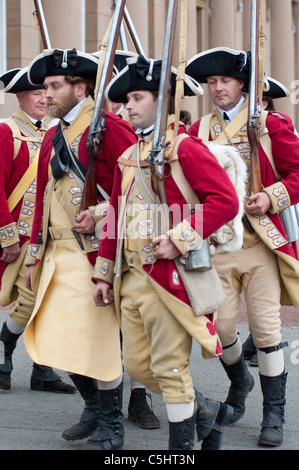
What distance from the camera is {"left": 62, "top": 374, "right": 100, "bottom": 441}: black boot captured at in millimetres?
5078

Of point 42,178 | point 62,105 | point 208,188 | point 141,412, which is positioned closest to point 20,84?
point 42,178

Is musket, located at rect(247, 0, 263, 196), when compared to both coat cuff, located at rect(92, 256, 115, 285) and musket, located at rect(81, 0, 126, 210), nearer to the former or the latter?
musket, located at rect(81, 0, 126, 210)

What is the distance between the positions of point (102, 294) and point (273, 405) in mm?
1230

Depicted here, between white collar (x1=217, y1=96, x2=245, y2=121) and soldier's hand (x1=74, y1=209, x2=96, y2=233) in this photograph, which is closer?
soldier's hand (x1=74, y1=209, x2=96, y2=233)

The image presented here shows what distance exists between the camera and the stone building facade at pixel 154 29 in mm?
14961

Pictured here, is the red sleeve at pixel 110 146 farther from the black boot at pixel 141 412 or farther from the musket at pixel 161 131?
the black boot at pixel 141 412

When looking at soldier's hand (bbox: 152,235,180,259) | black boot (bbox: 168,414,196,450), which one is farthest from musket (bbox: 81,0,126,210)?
black boot (bbox: 168,414,196,450)

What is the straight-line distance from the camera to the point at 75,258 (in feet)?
16.2

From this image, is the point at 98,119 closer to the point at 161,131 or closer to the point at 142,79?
the point at 142,79

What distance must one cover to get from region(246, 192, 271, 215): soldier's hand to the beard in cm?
108

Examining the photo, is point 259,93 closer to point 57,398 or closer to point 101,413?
point 101,413

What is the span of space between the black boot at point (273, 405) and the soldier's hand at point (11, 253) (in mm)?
1831

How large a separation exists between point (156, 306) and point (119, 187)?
629mm
